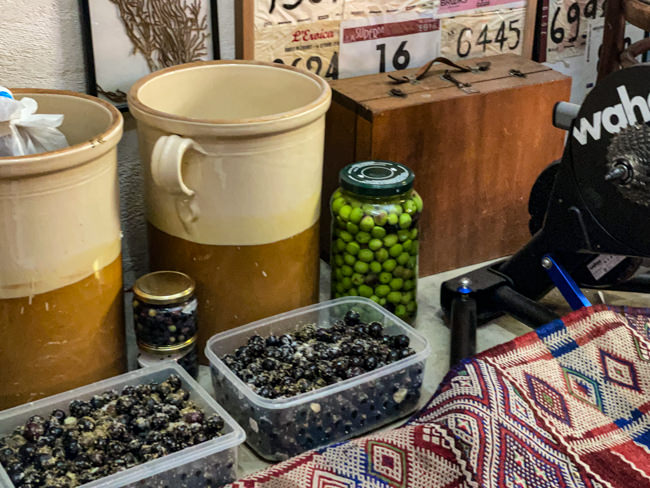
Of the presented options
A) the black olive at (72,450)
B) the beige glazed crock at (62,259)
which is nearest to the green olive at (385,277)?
the beige glazed crock at (62,259)

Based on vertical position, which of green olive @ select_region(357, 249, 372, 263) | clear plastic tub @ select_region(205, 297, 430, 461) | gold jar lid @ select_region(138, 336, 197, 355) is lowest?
clear plastic tub @ select_region(205, 297, 430, 461)

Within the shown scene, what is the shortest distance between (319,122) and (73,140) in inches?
10.9

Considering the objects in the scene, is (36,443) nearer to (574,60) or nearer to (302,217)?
(302,217)

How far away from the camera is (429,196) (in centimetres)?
123

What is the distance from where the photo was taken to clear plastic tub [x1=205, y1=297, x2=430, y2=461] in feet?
2.97

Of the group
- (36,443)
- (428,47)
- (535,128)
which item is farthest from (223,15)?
(36,443)

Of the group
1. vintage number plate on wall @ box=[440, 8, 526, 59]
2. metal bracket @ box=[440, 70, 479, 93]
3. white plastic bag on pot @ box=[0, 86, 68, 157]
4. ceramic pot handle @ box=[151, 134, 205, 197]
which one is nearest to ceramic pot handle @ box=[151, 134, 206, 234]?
ceramic pot handle @ box=[151, 134, 205, 197]

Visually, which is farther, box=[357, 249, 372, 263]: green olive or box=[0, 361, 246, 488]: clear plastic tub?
box=[357, 249, 372, 263]: green olive

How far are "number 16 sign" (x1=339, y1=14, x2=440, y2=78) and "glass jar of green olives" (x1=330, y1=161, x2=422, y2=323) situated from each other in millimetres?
224

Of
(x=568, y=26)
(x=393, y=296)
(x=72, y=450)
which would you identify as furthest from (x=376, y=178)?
(x=568, y=26)

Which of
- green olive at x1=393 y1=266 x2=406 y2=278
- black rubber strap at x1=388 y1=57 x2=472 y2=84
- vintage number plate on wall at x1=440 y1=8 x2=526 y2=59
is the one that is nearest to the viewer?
green olive at x1=393 y1=266 x2=406 y2=278

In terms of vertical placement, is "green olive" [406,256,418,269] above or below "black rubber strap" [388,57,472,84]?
below

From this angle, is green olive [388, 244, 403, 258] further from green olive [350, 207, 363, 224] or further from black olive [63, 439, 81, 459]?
black olive [63, 439, 81, 459]

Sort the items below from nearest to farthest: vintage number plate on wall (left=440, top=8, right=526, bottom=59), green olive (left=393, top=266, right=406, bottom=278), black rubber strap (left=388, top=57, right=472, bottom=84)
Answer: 1. green olive (left=393, top=266, right=406, bottom=278)
2. black rubber strap (left=388, top=57, right=472, bottom=84)
3. vintage number plate on wall (left=440, top=8, right=526, bottom=59)
